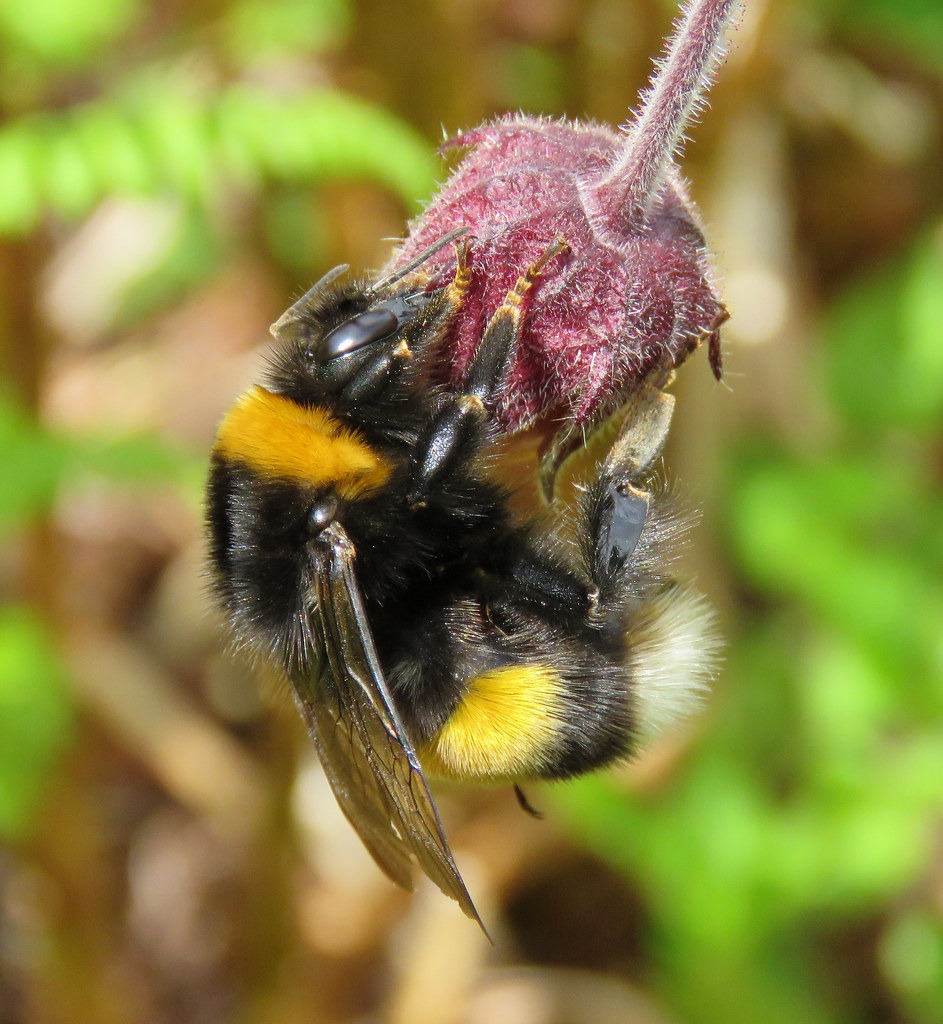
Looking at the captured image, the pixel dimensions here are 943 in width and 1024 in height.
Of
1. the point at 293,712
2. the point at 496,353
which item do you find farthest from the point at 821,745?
the point at 496,353

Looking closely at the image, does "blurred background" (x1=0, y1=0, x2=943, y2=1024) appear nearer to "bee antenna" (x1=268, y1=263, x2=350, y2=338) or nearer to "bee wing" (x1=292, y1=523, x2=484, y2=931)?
"bee antenna" (x1=268, y1=263, x2=350, y2=338)

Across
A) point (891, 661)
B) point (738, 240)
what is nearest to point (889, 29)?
point (738, 240)

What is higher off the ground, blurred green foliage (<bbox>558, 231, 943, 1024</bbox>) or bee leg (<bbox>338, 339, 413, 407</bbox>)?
bee leg (<bbox>338, 339, 413, 407</bbox>)

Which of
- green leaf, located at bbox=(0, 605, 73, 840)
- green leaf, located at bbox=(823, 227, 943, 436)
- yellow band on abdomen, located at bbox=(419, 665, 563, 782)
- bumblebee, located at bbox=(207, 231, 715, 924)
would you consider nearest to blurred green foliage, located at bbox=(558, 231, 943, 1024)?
green leaf, located at bbox=(823, 227, 943, 436)

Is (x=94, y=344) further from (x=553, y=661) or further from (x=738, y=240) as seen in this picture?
(x=553, y=661)

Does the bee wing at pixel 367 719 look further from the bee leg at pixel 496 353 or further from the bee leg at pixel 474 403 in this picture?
the bee leg at pixel 496 353

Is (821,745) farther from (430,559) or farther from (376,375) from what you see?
(376,375)
